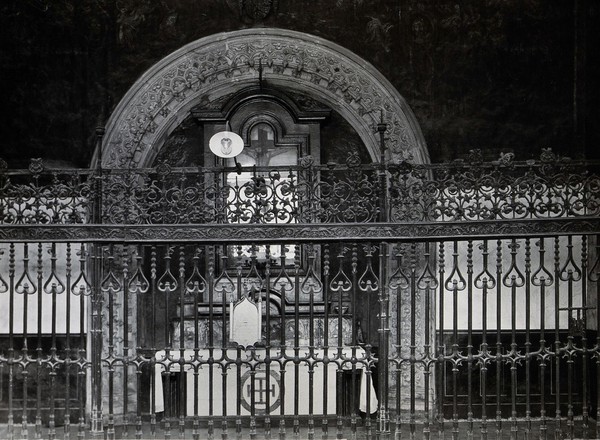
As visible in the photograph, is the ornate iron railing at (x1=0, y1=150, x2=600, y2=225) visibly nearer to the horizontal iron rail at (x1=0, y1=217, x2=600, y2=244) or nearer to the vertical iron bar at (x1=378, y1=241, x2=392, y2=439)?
the horizontal iron rail at (x1=0, y1=217, x2=600, y2=244)

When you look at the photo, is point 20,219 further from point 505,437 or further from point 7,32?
point 505,437

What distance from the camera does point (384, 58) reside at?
853cm

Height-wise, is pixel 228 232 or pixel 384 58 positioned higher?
pixel 384 58

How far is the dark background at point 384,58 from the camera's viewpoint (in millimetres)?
8438

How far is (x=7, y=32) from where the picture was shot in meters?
8.47

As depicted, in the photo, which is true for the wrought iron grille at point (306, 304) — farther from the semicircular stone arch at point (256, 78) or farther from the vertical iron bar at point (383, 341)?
the semicircular stone arch at point (256, 78)

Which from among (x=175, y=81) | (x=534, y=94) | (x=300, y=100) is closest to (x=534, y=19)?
(x=534, y=94)

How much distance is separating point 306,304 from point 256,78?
250cm

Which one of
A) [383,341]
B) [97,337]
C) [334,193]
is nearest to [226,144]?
[334,193]

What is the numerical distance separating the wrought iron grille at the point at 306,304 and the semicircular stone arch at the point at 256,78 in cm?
80

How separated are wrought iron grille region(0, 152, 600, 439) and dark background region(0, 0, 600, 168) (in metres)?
0.58

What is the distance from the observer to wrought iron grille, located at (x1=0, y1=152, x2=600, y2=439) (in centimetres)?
635

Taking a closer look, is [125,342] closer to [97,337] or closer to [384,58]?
[97,337]

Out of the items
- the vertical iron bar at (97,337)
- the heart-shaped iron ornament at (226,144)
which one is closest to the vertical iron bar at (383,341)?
the heart-shaped iron ornament at (226,144)
